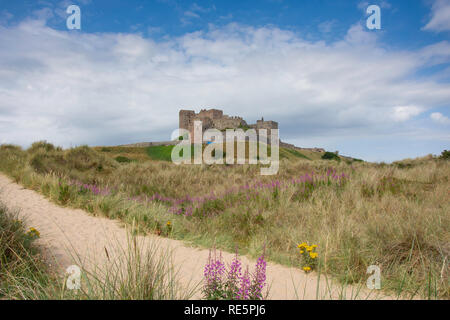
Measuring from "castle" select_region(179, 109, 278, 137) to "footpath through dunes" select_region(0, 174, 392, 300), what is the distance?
84.9 m

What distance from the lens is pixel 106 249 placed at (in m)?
2.73

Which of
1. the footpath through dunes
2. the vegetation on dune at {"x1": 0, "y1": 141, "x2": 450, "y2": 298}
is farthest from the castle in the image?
A: the footpath through dunes

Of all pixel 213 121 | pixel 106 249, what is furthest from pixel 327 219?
pixel 213 121

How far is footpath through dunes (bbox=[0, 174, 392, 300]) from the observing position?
3564 mm

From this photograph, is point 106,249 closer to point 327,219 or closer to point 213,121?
point 327,219

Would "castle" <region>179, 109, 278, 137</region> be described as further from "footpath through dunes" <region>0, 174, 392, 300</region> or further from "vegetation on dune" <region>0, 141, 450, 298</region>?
"footpath through dunes" <region>0, 174, 392, 300</region>

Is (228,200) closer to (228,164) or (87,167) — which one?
(228,164)

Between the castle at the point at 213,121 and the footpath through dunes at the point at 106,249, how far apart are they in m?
84.9

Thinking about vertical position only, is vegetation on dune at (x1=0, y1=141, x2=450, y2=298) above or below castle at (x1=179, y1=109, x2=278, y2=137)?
below

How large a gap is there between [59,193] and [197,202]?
5040mm

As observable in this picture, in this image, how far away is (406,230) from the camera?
4.48 meters

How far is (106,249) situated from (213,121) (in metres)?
95.7

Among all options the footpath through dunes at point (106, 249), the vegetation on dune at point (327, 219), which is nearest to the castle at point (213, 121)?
the vegetation on dune at point (327, 219)
